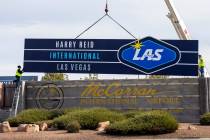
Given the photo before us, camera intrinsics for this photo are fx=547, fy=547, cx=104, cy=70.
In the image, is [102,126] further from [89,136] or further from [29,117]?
[29,117]

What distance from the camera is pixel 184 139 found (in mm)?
22219

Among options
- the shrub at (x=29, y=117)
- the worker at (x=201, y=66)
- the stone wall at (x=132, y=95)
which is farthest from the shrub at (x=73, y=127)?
the worker at (x=201, y=66)

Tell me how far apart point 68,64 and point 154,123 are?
15294 mm

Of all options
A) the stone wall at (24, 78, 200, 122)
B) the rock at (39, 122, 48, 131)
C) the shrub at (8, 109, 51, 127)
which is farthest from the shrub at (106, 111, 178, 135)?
the stone wall at (24, 78, 200, 122)

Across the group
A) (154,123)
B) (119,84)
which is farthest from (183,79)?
(154,123)

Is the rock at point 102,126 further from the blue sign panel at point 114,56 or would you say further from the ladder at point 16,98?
the ladder at point 16,98

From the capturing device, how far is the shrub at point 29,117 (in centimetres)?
3009

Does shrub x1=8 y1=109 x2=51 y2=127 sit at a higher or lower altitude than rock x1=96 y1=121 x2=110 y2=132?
higher

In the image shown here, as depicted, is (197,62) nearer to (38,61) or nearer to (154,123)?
(38,61)

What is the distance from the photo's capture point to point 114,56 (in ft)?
125

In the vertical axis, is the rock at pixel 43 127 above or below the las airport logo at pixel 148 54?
below

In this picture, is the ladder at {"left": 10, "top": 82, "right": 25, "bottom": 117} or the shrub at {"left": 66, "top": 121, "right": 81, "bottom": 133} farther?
the ladder at {"left": 10, "top": 82, "right": 25, "bottom": 117}

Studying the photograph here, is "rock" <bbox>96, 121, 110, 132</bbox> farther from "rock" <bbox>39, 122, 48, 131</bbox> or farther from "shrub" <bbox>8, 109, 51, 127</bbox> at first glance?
"shrub" <bbox>8, 109, 51, 127</bbox>

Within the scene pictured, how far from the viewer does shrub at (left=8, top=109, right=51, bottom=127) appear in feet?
98.7
